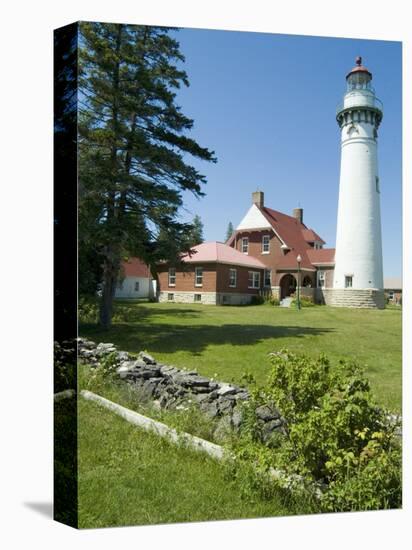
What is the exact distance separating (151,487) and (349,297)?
3174 mm

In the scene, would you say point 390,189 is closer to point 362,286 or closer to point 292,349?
point 362,286

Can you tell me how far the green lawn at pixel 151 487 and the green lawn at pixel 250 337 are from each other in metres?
0.94

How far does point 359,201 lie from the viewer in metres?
5.61

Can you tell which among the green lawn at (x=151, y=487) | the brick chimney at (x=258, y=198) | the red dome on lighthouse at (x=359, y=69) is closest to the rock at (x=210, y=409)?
the green lawn at (x=151, y=487)

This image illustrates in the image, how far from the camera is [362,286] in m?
5.97

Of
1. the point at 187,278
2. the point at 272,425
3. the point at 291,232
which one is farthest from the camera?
the point at 291,232

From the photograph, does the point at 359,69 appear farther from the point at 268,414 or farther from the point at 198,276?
the point at 268,414

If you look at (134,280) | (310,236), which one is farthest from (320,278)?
(134,280)

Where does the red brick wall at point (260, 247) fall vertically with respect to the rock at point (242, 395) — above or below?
above

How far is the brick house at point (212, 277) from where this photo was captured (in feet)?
17.2

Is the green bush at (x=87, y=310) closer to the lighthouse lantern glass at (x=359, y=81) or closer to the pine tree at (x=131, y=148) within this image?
the pine tree at (x=131, y=148)

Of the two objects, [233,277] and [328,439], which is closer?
[328,439]
